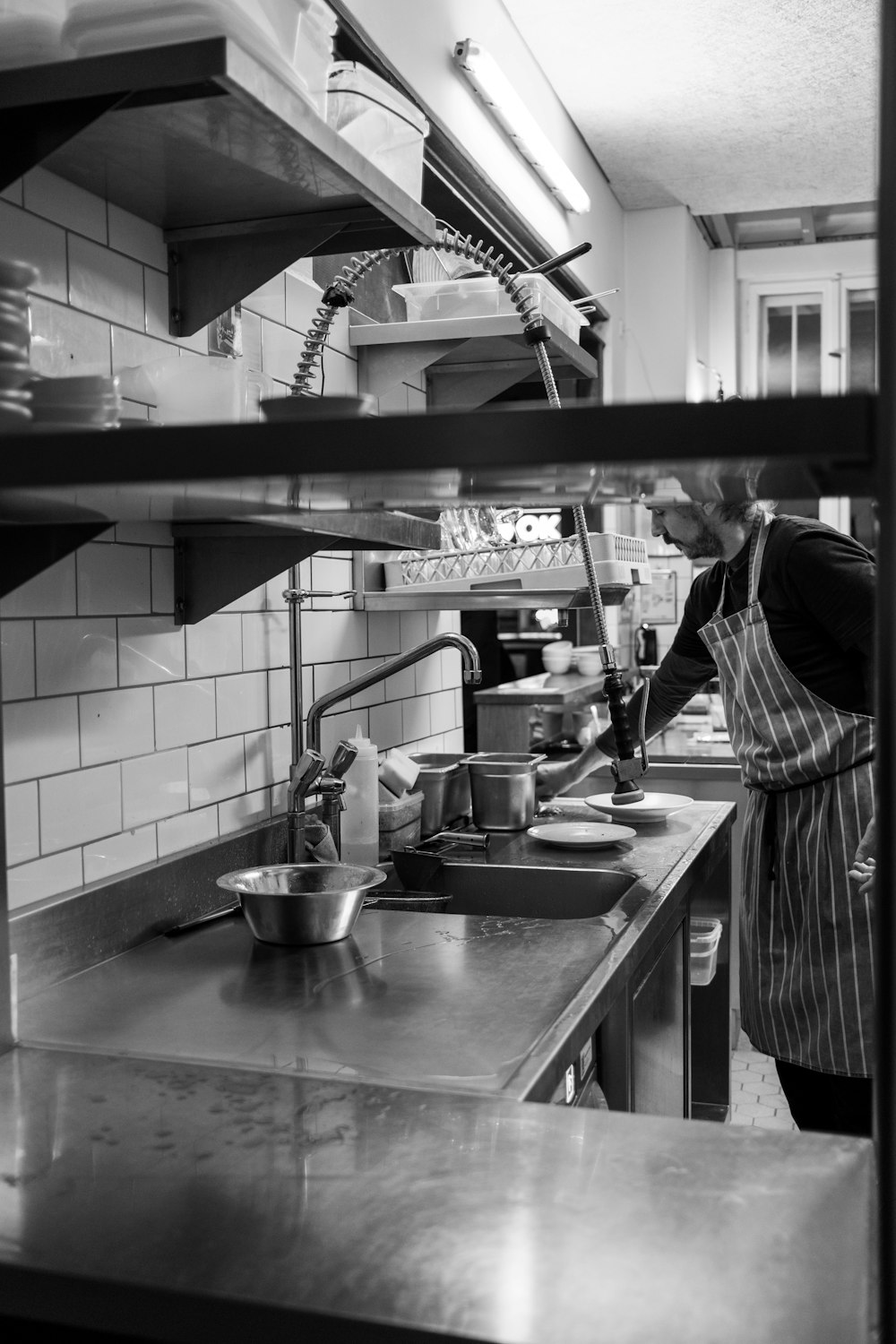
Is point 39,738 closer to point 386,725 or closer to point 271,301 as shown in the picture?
point 271,301

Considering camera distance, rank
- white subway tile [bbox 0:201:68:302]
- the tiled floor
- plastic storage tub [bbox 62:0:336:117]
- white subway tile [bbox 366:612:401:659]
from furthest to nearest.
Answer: the tiled floor
white subway tile [bbox 366:612:401:659]
white subway tile [bbox 0:201:68:302]
plastic storage tub [bbox 62:0:336:117]

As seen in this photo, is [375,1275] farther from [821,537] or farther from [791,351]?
[791,351]

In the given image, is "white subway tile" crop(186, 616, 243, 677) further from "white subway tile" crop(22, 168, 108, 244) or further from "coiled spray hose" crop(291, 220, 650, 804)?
"white subway tile" crop(22, 168, 108, 244)

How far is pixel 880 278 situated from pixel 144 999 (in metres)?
1.19

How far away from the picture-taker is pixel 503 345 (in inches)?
113

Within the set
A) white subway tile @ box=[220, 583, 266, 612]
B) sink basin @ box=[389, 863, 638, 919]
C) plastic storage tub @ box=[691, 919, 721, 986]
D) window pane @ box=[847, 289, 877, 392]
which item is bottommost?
plastic storage tub @ box=[691, 919, 721, 986]

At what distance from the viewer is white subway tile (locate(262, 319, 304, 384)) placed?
87.3 inches

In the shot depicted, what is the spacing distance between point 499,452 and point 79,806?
1077mm

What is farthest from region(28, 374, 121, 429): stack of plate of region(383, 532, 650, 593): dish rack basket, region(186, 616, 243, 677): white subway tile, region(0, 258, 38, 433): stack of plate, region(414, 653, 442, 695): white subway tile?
region(414, 653, 442, 695): white subway tile

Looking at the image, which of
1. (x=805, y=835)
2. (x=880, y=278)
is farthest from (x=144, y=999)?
(x=805, y=835)

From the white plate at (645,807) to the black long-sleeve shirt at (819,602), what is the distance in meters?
0.51

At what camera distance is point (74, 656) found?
1660 millimetres

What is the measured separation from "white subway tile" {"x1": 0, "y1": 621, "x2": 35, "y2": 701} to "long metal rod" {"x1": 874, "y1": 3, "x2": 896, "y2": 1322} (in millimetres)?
1108

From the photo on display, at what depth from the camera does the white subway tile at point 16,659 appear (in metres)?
1.52
